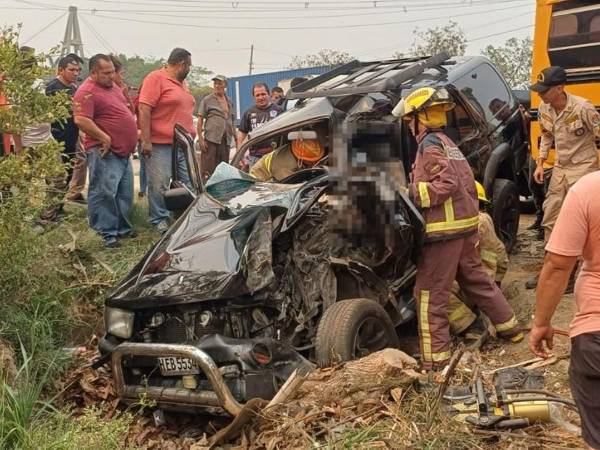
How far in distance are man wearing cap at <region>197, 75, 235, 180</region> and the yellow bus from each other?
14.0 ft

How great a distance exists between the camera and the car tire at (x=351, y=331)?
3.61 meters

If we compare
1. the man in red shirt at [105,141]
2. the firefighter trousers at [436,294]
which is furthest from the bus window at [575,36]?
the man in red shirt at [105,141]

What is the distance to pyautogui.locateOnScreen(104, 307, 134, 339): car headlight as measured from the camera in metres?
3.62

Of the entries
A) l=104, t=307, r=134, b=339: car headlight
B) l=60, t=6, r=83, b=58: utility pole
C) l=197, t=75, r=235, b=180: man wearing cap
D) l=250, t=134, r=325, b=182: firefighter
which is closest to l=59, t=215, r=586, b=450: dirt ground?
l=104, t=307, r=134, b=339: car headlight

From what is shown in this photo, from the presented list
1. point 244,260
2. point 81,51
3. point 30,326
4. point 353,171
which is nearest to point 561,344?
point 353,171

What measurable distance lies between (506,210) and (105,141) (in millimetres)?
3742

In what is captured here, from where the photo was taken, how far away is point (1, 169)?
396 centimetres

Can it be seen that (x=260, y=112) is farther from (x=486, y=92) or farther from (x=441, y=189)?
(x=441, y=189)

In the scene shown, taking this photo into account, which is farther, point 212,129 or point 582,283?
point 212,129

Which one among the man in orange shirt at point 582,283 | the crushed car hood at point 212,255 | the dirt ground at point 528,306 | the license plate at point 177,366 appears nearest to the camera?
the man in orange shirt at point 582,283

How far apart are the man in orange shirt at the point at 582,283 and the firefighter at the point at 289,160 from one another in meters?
3.02

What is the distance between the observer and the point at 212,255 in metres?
3.72

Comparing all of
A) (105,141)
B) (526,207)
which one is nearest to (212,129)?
(105,141)

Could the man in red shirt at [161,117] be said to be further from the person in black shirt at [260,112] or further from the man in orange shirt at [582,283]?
the man in orange shirt at [582,283]
